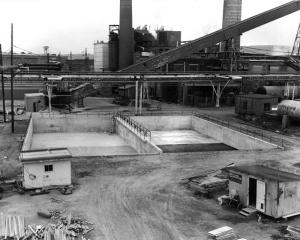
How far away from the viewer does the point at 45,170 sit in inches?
794

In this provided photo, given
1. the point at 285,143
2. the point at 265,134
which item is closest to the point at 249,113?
the point at 265,134

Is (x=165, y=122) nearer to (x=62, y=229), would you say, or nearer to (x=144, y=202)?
(x=144, y=202)

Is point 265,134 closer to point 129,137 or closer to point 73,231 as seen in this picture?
point 129,137

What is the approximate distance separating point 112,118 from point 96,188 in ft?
84.3

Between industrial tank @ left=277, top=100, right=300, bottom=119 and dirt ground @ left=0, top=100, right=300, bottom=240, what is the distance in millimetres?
12306

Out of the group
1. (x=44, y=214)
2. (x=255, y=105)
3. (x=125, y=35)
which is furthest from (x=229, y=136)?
(x=125, y=35)

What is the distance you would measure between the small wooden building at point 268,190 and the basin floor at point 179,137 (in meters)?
20.3

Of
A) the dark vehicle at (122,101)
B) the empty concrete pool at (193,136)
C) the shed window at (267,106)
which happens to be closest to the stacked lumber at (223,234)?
the empty concrete pool at (193,136)

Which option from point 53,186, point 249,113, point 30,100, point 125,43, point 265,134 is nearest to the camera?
point 53,186

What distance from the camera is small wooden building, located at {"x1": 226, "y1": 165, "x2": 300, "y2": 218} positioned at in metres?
16.7

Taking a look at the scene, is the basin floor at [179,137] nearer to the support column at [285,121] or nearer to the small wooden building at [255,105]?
the small wooden building at [255,105]

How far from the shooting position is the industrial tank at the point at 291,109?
38.2 m

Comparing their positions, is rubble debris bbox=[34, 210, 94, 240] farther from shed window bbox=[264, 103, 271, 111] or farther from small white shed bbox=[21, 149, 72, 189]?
shed window bbox=[264, 103, 271, 111]

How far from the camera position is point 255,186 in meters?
17.7
